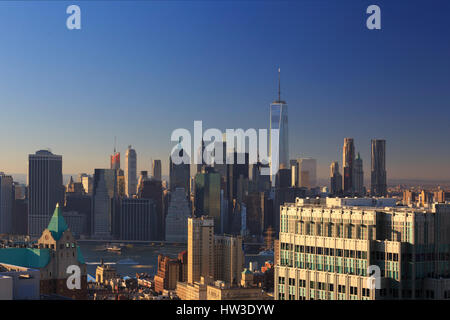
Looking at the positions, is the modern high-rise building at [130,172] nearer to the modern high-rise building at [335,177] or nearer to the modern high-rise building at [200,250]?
the modern high-rise building at [200,250]

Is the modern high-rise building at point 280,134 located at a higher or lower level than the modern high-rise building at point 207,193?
higher

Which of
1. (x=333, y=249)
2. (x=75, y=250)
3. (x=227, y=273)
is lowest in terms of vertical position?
(x=227, y=273)

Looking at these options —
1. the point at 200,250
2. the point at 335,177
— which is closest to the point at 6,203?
the point at 200,250

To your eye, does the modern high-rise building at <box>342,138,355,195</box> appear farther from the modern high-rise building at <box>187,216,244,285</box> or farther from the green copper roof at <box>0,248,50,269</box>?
the green copper roof at <box>0,248,50,269</box>

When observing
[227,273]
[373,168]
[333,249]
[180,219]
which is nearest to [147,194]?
[180,219]

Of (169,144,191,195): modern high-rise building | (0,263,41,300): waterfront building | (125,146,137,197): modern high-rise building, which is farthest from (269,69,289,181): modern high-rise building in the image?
(0,263,41,300): waterfront building

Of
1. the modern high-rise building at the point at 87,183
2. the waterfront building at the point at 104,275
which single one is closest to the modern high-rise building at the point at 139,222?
the modern high-rise building at the point at 87,183
